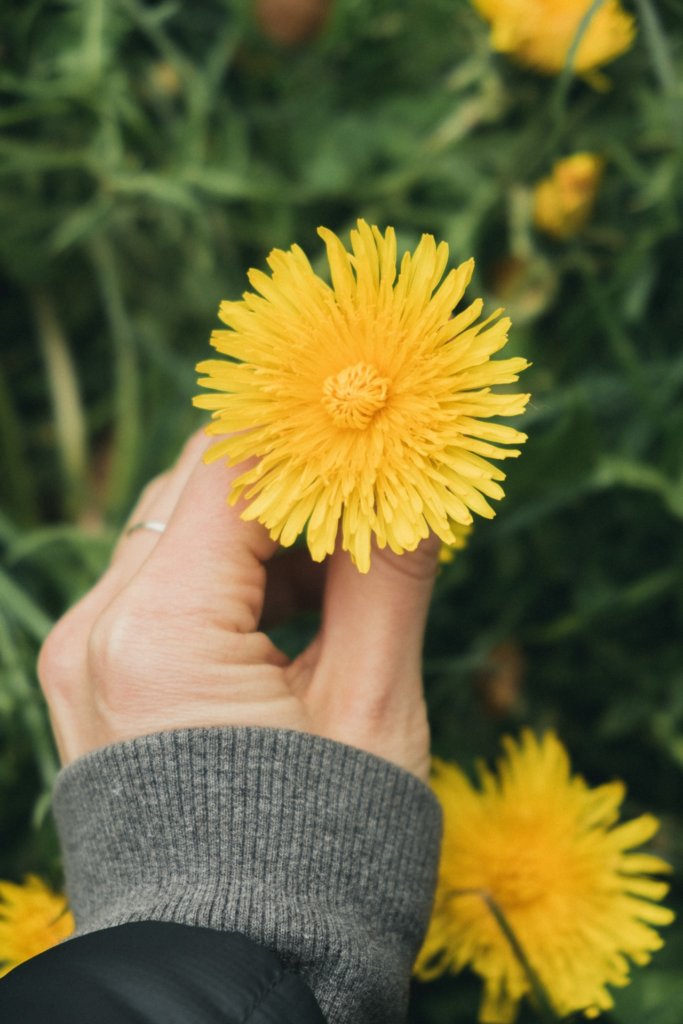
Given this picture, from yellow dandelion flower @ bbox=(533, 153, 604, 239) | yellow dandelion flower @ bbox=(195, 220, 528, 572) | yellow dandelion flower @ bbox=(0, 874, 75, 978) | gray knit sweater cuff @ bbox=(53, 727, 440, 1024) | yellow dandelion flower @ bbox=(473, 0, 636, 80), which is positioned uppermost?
yellow dandelion flower @ bbox=(473, 0, 636, 80)

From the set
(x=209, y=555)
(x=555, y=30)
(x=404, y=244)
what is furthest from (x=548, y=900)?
(x=555, y=30)

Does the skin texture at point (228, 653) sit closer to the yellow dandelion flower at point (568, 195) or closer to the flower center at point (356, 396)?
the flower center at point (356, 396)

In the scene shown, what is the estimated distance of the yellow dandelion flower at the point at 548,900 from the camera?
31.1 inches

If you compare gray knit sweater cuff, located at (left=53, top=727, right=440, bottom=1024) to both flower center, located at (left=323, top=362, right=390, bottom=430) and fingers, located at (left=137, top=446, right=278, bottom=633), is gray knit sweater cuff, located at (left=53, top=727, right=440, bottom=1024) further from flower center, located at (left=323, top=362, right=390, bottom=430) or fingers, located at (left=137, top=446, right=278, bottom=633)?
flower center, located at (left=323, top=362, right=390, bottom=430)

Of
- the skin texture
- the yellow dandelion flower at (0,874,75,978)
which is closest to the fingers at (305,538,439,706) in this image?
the skin texture

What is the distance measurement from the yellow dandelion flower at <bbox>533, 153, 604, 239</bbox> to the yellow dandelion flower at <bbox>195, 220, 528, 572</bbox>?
46 centimetres

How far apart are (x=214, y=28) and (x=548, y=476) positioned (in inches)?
30.0

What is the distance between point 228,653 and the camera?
2.16ft

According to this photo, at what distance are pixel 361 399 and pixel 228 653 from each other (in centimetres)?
21

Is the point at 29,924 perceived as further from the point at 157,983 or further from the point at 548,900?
the point at 548,900

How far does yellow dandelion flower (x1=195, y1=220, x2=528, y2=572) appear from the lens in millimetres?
600

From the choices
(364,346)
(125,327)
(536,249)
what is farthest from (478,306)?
(125,327)

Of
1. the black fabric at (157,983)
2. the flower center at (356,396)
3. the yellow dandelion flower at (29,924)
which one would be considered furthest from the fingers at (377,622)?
the yellow dandelion flower at (29,924)

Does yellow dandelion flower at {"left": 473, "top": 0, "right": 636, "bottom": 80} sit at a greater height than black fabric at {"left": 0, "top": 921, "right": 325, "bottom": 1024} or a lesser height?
greater
